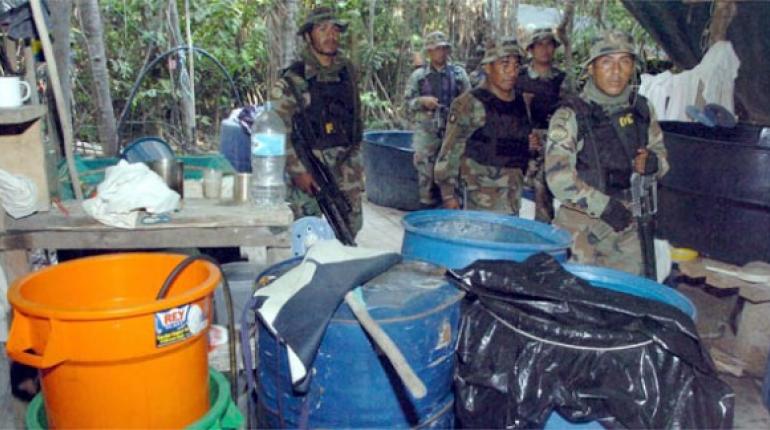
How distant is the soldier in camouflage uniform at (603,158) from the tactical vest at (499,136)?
2.78ft

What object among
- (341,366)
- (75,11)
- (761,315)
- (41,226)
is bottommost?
(761,315)

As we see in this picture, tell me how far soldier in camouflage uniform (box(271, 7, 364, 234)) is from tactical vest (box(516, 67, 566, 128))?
1327 millimetres

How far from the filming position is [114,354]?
1566mm

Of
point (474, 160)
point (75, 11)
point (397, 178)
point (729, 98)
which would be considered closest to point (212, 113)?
point (75, 11)

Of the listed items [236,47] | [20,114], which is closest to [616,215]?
[20,114]

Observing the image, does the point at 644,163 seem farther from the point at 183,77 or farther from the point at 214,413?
the point at 183,77

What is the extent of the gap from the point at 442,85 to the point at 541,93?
1.83m

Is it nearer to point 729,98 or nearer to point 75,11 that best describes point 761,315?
point 729,98

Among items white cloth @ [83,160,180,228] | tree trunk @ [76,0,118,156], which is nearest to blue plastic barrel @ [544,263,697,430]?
white cloth @ [83,160,180,228]

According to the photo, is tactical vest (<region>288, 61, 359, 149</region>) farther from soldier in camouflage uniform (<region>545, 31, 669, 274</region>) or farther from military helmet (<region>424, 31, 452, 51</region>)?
military helmet (<region>424, 31, 452, 51</region>)

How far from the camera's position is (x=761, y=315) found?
11.6 feet

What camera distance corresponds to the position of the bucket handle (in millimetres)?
1528

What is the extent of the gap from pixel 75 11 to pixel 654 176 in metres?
7.86

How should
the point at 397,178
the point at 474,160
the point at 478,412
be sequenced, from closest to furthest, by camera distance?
the point at 478,412 → the point at 474,160 → the point at 397,178
